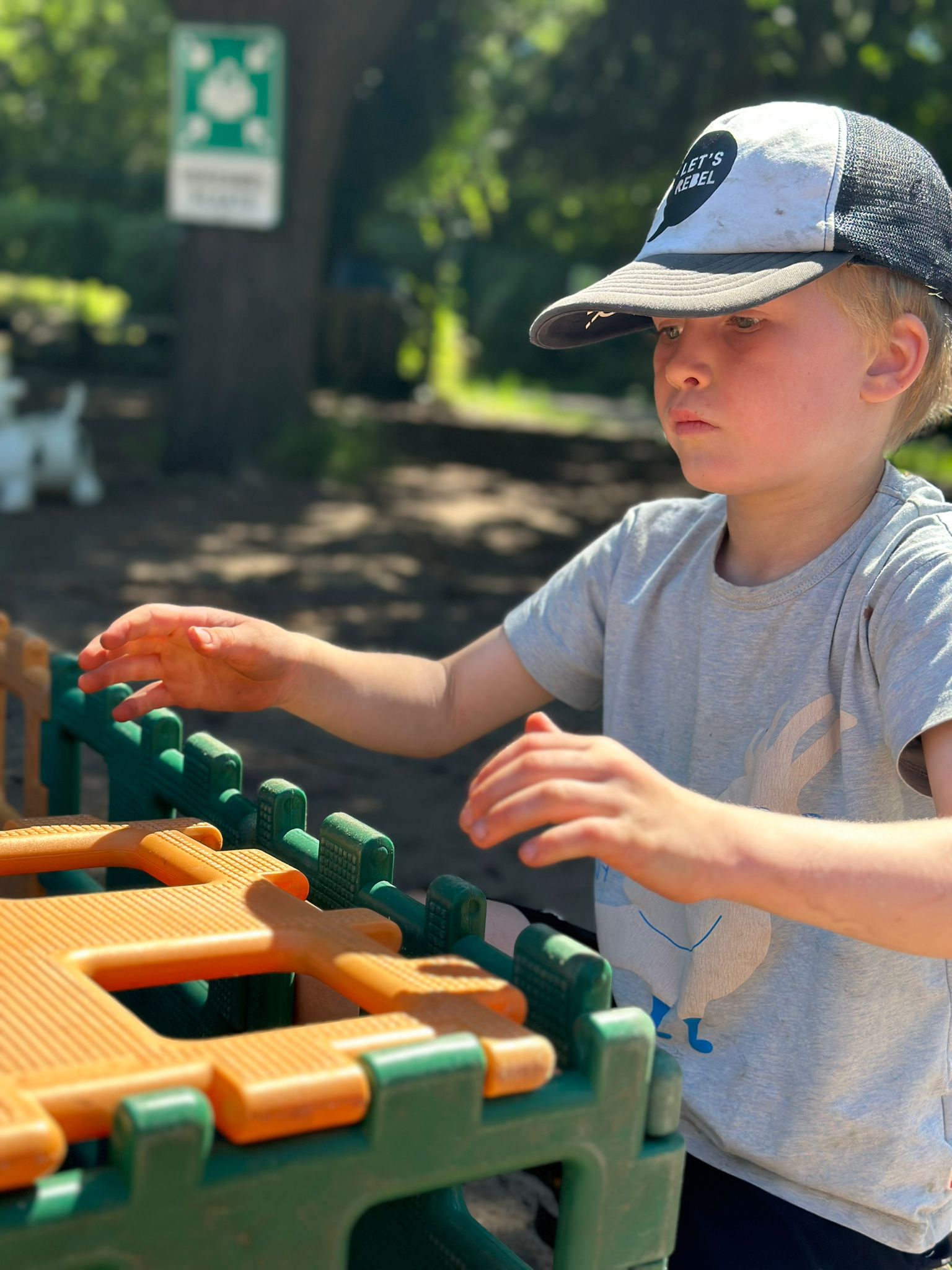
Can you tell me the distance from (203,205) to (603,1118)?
7727mm

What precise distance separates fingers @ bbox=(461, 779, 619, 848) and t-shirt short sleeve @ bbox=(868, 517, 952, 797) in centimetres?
43

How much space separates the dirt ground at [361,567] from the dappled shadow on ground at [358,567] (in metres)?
0.01

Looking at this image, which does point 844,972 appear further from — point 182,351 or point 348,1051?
point 182,351

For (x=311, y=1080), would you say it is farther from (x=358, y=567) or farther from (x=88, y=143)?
(x=88, y=143)

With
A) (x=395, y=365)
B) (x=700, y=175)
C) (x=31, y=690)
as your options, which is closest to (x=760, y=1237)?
(x=700, y=175)

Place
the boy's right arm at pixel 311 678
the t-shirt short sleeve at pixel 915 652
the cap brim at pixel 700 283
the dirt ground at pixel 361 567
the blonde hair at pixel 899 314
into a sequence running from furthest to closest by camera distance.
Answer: the dirt ground at pixel 361 567 < the boy's right arm at pixel 311 678 < the blonde hair at pixel 899 314 < the cap brim at pixel 700 283 < the t-shirt short sleeve at pixel 915 652

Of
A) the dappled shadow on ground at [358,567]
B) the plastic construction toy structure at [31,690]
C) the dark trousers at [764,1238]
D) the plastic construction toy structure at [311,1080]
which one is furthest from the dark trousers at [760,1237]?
the plastic construction toy structure at [31,690]

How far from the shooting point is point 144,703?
175 centimetres

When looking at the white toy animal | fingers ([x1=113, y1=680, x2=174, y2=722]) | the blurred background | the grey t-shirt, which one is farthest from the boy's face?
the white toy animal

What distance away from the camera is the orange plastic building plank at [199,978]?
98 centimetres

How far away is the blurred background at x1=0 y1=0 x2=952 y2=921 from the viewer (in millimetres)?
5797

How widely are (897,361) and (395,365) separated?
498 inches

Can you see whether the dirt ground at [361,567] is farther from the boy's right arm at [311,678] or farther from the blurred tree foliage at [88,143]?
the blurred tree foliage at [88,143]

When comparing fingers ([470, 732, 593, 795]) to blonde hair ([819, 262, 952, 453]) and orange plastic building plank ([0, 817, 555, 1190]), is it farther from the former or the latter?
blonde hair ([819, 262, 952, 453])
